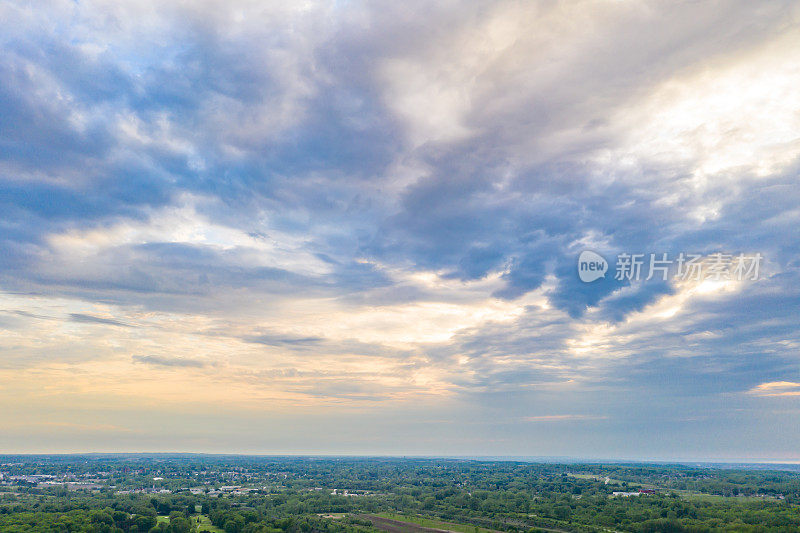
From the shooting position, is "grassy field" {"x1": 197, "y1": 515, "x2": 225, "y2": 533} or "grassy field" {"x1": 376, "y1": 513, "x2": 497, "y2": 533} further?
"grassy field" {"x1": 376, "y1": 513, "x2": 497, "y2": 533}

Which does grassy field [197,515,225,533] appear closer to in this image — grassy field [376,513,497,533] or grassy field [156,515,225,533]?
grassy field [156,515,225,533]

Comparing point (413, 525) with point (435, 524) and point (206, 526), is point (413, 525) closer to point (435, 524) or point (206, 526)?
point (435, 524)

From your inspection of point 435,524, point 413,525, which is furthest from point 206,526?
point 435,524

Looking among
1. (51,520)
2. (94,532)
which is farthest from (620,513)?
(51,520)

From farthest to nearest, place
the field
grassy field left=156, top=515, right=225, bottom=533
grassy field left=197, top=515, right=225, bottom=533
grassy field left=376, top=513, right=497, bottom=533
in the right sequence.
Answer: grassy field left=376, top=513, right=497, bottom=533
the field
grassy field left=156, top=515, right=225, bottom=533
grassy field left=197, top=515, right=225, bottom=533

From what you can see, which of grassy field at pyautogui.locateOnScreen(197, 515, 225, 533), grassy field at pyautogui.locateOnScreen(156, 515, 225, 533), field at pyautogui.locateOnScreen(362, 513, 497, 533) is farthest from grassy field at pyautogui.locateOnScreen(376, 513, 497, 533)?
grassy field at pyautogui.locateOnScreen(156, 515, 225, 533)

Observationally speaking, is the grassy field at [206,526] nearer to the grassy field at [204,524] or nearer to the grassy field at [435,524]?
the grassy field at [204,524]

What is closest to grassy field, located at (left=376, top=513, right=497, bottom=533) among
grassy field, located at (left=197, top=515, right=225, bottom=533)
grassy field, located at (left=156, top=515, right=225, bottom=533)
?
grassy field, located at (left=197, top=515, right=225, bottom=533)

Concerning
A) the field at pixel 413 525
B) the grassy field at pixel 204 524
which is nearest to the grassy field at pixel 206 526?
the grassy field at pixel 204 524

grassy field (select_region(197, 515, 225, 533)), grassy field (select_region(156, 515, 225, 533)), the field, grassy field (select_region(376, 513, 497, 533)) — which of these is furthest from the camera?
grassy field (select_region(376, 513, 497, 533))
